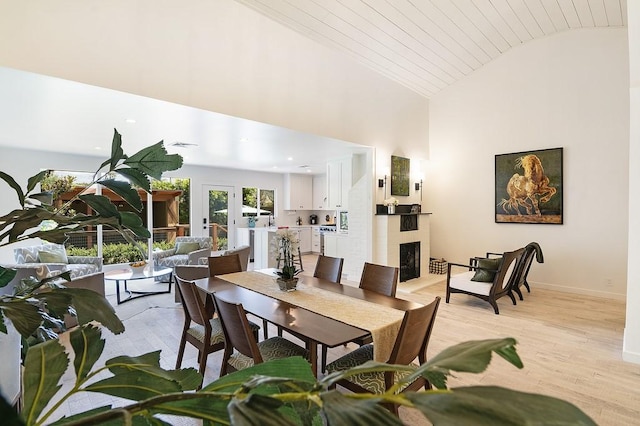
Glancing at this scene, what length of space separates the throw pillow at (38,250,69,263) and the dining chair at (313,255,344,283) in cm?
441

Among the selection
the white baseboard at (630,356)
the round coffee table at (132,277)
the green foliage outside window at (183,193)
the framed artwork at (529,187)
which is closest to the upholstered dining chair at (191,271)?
the round coffee table at (132,277)

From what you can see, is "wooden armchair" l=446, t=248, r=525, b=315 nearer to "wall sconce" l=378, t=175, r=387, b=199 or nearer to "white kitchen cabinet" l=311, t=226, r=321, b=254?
"wall sconce" l=378, t=175, r=387, b=199

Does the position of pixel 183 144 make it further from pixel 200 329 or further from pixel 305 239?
pixel 305 239

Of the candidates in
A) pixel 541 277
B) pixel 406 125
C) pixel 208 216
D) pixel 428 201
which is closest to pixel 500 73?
pixel 406 125

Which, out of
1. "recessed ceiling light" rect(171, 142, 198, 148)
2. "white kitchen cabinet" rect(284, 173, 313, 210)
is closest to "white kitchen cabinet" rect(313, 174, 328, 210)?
"white kitchen cabinet" rect(284, 173, 313, 210)

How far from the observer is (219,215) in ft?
26.8

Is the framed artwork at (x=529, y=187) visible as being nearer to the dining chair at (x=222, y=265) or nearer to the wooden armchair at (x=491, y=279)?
the wooden armchair at (x=491, y=279)

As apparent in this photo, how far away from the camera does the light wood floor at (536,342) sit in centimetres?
245

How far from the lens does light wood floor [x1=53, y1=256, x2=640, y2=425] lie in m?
2.45

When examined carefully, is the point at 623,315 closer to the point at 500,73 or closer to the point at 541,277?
the point at 541,277

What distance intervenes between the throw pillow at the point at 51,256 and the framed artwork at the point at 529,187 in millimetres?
7446

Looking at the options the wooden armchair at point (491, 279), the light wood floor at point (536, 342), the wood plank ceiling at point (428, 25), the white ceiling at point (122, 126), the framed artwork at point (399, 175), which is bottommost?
the light wood floor at point (536, 342)

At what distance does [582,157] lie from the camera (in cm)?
509

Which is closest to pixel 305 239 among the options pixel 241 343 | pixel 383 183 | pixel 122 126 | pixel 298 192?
pixel 298 192
